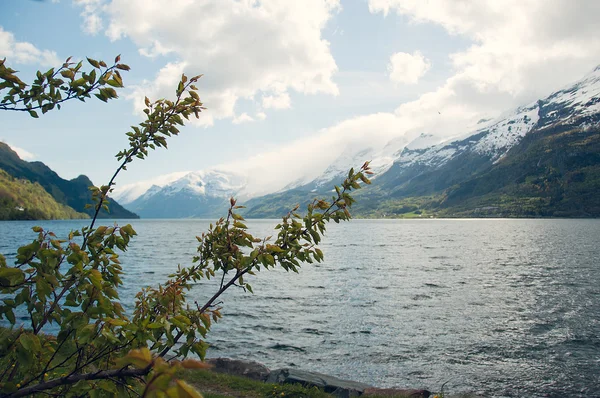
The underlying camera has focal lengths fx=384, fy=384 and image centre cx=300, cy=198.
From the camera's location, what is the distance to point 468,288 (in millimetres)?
49438

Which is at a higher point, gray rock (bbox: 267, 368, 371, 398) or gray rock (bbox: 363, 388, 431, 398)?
gray rock (bbox: 267, 368, 371, 398)

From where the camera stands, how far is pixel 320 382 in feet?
63.1

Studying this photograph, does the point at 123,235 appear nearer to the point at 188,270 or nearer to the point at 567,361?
→ the point at 188,270

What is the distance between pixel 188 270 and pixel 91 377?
3069 millimetres

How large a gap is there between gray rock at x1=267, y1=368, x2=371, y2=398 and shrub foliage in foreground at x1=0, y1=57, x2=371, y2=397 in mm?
14706

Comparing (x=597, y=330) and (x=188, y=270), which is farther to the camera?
(x=597, y=330)

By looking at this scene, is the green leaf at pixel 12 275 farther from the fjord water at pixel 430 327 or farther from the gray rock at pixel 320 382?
the fjord water at pixel 430 327

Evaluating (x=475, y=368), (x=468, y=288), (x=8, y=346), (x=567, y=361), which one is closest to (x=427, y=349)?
(x=475, y=368)

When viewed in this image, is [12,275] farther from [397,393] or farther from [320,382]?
[397,393]

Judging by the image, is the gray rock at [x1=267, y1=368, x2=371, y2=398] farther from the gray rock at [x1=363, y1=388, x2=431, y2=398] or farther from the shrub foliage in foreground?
the shrub foliage in foreground

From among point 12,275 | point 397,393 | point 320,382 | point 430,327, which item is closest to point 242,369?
point 320,382

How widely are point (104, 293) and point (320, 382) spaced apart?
56.7 ft

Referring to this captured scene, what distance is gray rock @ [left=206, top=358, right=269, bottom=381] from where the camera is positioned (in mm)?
21656

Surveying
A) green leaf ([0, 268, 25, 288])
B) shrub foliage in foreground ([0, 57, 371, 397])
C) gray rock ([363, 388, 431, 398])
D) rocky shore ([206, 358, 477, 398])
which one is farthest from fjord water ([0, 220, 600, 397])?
green leaf ([0, 268, 25, 288])
